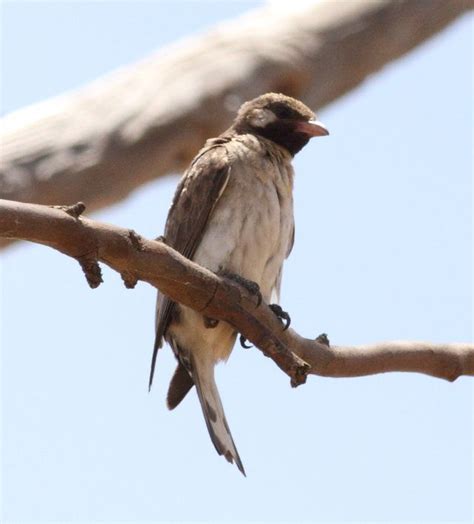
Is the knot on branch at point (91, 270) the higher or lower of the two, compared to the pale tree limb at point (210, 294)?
lower

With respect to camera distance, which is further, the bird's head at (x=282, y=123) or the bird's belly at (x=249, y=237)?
the bird's head at (x=282, y=123)

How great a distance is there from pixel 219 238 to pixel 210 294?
111cm

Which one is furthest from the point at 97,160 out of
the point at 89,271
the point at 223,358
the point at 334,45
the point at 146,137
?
the point at 89,271

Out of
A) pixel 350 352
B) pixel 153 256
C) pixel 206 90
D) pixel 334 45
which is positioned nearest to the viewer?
pixel 153 256

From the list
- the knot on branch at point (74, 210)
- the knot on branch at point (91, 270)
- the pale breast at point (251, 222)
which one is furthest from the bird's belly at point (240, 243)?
the knot on branch at point (74, 210)

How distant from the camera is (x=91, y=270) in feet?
12.0

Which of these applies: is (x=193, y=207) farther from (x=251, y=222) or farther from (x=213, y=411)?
(x=213, y=411)

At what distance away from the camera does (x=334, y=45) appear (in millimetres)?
6465

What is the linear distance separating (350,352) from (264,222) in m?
0.99

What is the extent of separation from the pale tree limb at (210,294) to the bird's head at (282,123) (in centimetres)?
155

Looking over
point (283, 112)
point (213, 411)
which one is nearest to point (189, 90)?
point (283, 112)

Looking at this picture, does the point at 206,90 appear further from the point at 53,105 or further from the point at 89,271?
the point at 89,271

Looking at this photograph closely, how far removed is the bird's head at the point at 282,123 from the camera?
5922mm

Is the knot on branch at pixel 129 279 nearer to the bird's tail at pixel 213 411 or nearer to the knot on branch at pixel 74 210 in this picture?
the knot on branch at pixel 74 210
